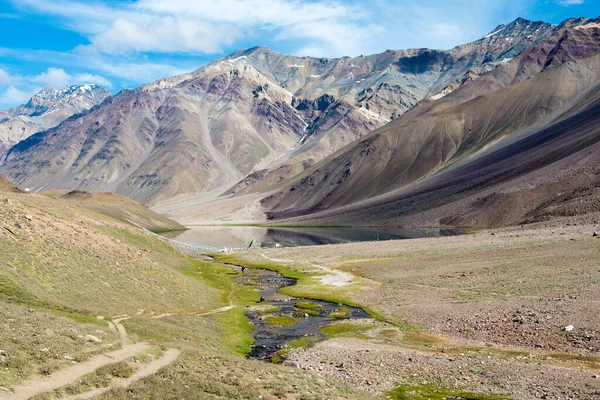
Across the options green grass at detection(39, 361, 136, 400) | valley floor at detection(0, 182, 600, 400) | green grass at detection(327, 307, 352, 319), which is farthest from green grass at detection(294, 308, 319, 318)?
green grass at detection(39, 361, 136, 400)

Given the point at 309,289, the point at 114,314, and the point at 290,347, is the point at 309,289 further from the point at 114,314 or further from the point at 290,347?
the point at 114,314

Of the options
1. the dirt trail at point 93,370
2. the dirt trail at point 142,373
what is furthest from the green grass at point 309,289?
the dirt trail at point 93,370

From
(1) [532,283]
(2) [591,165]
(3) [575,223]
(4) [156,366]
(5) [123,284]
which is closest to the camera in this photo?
(4) [156,366]

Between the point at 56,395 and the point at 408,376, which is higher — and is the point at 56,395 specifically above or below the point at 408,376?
above

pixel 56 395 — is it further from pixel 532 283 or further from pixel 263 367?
pixel 532 283

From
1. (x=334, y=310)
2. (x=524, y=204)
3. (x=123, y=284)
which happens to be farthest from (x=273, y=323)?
(x=524, y=204)

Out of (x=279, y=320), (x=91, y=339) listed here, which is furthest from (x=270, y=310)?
(x=91, y=339)
